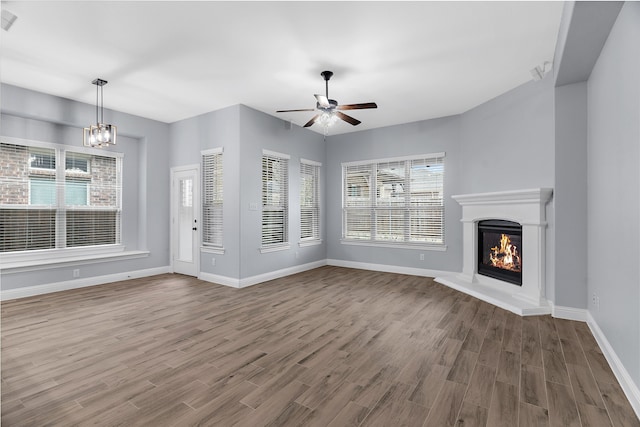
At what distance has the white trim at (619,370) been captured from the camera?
6.58 ft

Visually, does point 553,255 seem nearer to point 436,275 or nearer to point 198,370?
point 436,275

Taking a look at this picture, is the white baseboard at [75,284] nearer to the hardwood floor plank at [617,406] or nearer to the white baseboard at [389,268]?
the white baseboard at [389,268]

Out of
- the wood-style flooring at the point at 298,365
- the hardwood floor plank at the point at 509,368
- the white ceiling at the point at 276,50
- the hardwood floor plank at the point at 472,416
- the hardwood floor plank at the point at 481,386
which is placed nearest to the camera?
the hardwood floor plank at the point at 472,416

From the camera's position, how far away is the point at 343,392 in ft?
7.11

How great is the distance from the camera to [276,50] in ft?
11.2

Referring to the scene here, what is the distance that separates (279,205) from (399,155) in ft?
8.60

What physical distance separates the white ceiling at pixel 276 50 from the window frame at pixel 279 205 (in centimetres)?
112

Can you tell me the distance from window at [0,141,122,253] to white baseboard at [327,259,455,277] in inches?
177

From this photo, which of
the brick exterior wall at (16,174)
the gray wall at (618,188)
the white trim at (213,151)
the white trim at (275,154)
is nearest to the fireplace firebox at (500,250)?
the gray wall at (618,188)

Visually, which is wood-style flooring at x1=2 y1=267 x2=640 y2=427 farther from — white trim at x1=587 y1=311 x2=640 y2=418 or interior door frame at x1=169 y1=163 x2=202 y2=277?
interior door frame at x1=169 y1=163 x2=202 y2=277

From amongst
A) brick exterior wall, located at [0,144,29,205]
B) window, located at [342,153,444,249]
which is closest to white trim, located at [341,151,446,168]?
window, located at [342,153,444,249]

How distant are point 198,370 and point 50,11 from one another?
341 cm

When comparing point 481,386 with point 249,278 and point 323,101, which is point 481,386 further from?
point 249,278

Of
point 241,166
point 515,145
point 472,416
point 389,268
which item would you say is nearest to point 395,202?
point 389,268
